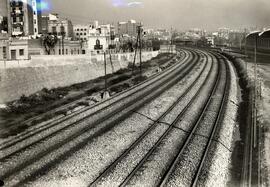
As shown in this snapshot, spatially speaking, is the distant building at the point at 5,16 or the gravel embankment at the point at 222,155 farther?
the distant building at the point at 5,16

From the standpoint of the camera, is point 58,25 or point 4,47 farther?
point 58,25

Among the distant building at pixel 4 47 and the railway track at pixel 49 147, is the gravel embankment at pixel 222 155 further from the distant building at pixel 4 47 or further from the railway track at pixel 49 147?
the distant building at pixel 4 47

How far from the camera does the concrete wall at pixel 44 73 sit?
3344 centimetres

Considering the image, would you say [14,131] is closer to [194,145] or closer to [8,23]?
[194,145]

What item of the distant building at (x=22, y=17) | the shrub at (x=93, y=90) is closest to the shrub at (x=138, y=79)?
the shrub at (x=93, y=90)

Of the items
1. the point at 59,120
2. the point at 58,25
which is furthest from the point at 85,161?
the point at 58,25

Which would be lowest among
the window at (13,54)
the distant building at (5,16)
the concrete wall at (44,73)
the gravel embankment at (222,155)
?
the gravel embankment at (222,155)

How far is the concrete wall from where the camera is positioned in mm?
33438

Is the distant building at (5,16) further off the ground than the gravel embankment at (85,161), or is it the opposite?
the distant building at (5,16)

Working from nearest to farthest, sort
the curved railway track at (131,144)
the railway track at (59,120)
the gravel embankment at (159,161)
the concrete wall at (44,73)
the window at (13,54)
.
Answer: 1. the gravel embankment at (159,161)
2. the curved railway track at (131,144)
3. the railway track at (59,120)
4. the concrete wall at (44,73)
5. the window at (13,54)

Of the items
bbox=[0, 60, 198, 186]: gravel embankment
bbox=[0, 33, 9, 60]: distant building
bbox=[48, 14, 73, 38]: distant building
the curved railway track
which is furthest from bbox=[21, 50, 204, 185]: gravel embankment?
bbox=[48, 14, 73, 38]: distant building

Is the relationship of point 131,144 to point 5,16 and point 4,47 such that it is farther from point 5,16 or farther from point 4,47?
point 5,16

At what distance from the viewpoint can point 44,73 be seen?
3994 cm

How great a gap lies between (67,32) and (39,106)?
11152cm
